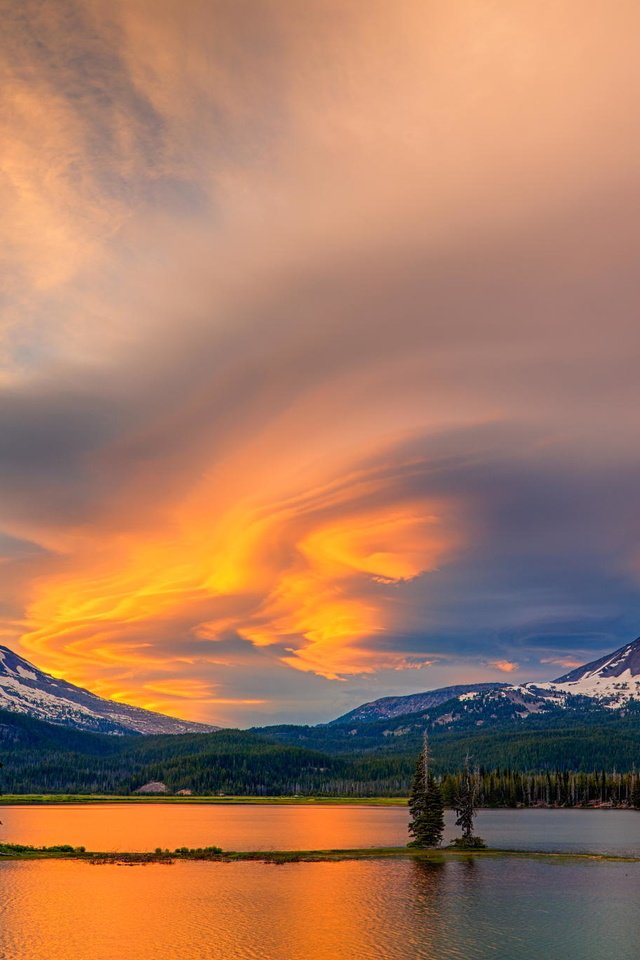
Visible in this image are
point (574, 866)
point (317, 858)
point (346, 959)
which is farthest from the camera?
point (317, 858)

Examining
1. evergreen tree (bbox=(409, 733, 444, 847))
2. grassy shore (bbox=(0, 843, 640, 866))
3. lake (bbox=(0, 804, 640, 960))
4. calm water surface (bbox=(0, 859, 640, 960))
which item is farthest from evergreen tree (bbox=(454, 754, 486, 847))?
calm water surface (bbox=(0, 859, 640, 960))

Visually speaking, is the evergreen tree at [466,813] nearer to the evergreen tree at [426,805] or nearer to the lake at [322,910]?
the evergreen tree at [426,805]

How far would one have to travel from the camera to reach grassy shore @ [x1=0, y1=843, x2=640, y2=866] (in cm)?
12350

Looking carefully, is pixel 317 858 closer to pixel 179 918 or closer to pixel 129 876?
pixel 129 876

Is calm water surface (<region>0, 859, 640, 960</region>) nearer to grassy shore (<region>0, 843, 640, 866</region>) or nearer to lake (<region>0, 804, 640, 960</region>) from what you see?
lake (<region>0, 804, 640, 960</region>)

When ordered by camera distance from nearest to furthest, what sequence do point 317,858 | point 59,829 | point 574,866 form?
point 574,866, point 317,858, point 59,829

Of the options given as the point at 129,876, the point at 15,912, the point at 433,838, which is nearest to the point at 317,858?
the point at 433,838

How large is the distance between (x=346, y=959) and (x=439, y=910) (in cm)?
2312

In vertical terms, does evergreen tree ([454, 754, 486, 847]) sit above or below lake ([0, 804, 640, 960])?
above

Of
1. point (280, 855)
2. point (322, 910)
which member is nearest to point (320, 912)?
point (322, 910)

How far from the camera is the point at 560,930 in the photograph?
241ft

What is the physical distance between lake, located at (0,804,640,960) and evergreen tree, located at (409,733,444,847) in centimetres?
1626

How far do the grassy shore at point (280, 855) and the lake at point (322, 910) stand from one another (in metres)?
4.93

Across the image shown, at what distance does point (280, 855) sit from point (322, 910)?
49.5 metres
